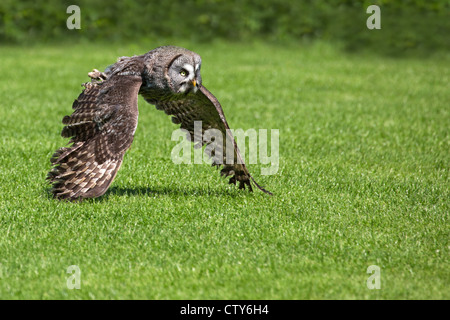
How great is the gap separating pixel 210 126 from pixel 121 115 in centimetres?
129

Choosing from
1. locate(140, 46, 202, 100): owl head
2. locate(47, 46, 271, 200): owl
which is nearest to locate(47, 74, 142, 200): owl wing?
locate(47, 46, 271, 200): owl

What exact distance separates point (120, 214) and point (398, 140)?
16.8 feet

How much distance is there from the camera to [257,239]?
6.38 meters

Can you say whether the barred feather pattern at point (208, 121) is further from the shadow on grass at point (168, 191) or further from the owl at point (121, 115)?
the shadow on grass at point (168, 191)

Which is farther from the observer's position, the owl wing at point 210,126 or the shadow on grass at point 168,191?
the shadow on grass at point 168,191

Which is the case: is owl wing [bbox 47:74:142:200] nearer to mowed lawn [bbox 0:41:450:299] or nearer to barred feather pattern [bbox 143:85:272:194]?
mowed lawn [bbox 0:41:450:299]

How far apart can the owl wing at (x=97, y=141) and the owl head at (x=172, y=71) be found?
265mm

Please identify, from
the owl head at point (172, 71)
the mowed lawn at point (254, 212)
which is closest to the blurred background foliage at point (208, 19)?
the mowed lawn at point (254, 212)

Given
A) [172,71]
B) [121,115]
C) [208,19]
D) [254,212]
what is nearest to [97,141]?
[121,115]

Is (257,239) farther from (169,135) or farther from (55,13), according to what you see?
(55,13)

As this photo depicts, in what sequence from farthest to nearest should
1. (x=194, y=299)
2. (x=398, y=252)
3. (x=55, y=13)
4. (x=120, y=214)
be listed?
(x=55, y=13) → (x=120, y=214) → (x=398, y=252) → (x=194, y=299)

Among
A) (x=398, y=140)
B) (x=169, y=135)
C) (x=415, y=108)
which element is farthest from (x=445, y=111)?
(x=169, y=135)

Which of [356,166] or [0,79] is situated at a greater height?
[0,79]

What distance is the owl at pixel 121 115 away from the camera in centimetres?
662
